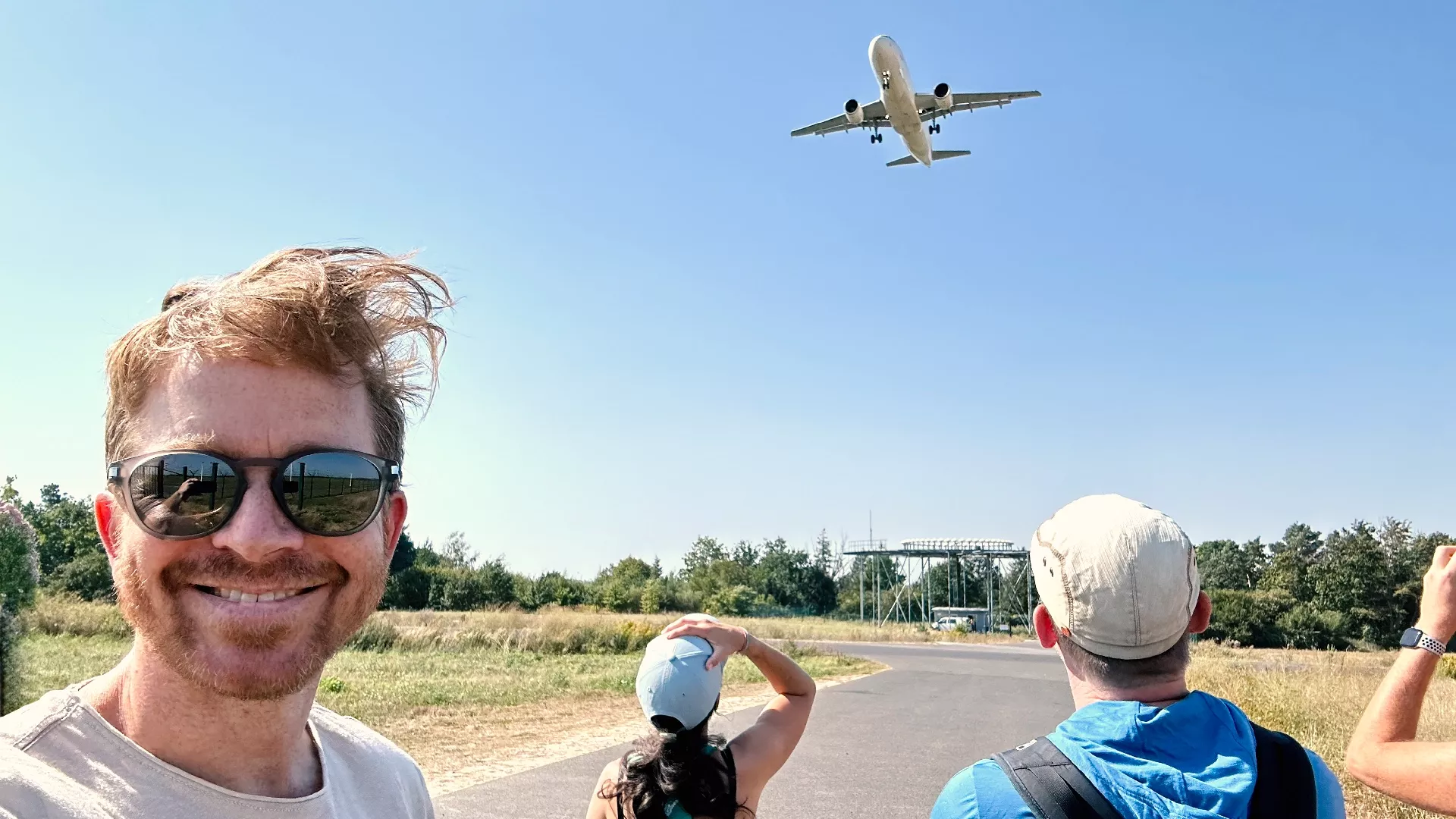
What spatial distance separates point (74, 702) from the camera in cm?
133

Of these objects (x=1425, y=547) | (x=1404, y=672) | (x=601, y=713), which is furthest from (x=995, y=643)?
(x=1404, y=672)

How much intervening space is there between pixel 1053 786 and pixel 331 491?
1.49m

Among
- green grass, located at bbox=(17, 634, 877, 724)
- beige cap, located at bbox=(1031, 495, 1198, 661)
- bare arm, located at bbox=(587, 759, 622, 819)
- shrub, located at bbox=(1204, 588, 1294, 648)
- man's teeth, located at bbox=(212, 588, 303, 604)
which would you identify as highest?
man's teeth, located at bbox=(212, 588, 303, 604)

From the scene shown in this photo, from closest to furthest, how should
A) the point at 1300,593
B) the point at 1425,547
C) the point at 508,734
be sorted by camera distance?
1. the point at 508,734
2. the point at 1300,593
3. the point at 1425,547

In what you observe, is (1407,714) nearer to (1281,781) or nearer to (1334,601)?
(1281,781)

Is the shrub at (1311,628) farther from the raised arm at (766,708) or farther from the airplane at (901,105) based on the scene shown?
the raised arm at (766,708)

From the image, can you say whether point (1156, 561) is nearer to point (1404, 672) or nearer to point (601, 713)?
point (1404, 672)

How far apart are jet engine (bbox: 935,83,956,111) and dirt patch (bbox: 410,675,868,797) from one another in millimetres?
19393

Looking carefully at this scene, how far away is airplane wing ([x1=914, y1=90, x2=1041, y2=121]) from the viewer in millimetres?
27406

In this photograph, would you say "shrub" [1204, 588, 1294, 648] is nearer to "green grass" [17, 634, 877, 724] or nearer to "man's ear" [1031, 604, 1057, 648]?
"green grass" [17, 634, 877, 724]

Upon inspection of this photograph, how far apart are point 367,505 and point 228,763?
449 mm

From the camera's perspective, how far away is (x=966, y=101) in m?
28.4

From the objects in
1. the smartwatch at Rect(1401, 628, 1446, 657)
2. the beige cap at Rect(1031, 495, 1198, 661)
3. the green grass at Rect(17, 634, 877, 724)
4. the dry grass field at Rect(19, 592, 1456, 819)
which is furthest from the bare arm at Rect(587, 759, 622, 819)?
the green grass at Rect(17, 634, 877, 724)

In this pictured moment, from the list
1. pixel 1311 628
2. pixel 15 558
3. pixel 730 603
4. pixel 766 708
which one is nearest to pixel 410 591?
pixel 730 603
